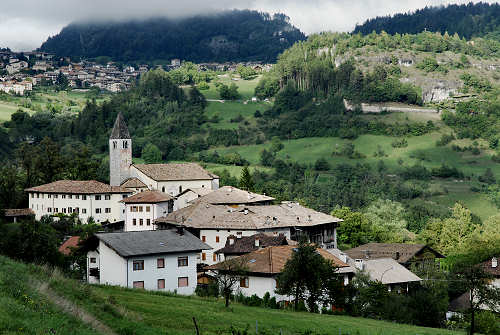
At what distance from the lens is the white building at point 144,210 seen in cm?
7906

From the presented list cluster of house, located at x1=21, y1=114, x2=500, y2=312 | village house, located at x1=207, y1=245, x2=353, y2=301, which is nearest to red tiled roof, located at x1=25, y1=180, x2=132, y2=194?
cluster of house, located at x1=21, y1=114, x2=500, y2=312

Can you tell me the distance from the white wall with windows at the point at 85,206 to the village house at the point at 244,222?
1387 cm

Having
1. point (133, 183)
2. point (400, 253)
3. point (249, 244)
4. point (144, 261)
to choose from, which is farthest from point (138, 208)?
point (144, 261)

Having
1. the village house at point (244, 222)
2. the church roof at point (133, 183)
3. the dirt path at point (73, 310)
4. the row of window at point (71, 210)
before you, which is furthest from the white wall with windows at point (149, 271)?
the church roof at point (133, 183)

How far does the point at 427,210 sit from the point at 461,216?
68.9 ft

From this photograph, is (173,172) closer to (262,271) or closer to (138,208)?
(138,208)

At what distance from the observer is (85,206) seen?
87.4 m

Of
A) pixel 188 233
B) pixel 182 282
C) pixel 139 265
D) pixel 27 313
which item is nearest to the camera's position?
pixel 27 313

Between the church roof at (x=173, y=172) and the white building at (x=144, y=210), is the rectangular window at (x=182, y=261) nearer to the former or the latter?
the white building at (x=144, y=210)

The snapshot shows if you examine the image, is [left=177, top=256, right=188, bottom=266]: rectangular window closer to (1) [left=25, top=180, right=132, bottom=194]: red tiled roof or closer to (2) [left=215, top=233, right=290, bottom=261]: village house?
(2) [left=215, top=233, right=290, bottom=261]: village house

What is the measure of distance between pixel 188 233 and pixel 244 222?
1565 cm

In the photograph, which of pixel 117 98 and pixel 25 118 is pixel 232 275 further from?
pixel 117 98

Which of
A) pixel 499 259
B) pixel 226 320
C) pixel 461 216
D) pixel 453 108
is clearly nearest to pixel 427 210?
pixel 461 216

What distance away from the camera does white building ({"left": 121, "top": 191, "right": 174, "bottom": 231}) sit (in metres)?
79.1
